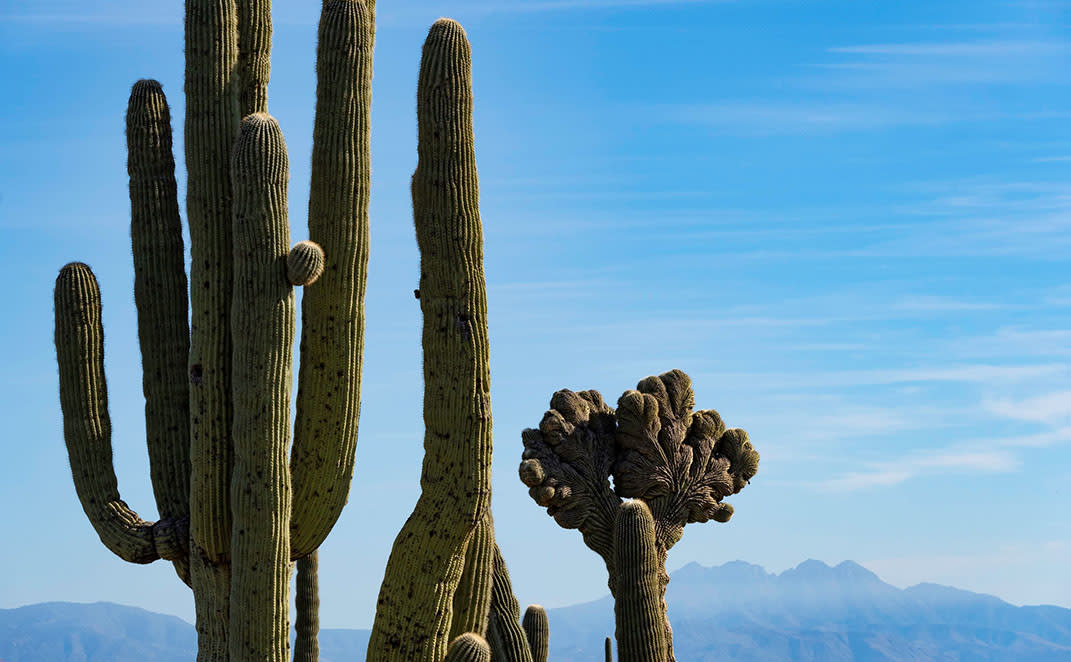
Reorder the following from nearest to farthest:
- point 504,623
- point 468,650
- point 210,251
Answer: point 468,650 < point 210,251 < point 504,623

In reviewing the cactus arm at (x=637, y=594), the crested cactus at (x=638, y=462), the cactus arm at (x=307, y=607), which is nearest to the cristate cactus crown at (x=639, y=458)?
the crested cactus at (x=638, y=462)

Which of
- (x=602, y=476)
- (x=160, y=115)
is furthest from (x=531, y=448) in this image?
(x=160, y=115)

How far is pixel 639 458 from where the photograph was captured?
43.1 feet

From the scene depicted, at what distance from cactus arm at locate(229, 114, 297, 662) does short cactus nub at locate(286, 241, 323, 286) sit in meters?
0.11

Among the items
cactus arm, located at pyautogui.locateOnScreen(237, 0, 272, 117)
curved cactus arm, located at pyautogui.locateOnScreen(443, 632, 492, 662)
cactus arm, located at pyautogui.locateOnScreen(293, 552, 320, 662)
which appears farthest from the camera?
cactus arm, located at pyautogui.locateOnScreen(293, 552, 320, 662)

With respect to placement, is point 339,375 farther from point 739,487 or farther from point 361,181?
point 739,487

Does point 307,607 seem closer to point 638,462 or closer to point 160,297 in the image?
point 638,462

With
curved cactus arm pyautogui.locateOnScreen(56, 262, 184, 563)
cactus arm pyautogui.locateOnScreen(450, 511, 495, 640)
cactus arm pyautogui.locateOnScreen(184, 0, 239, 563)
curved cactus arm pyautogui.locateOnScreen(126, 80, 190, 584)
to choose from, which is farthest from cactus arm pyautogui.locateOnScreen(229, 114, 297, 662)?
cactus arm pyautogui.locateOnScreen(450, 511, 495, 640)

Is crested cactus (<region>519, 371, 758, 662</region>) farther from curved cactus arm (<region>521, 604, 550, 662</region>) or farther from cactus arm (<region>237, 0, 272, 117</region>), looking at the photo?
cactus arm (<region>237, 0, 272, 117</region>)

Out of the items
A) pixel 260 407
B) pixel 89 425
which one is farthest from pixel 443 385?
pixel 89 425

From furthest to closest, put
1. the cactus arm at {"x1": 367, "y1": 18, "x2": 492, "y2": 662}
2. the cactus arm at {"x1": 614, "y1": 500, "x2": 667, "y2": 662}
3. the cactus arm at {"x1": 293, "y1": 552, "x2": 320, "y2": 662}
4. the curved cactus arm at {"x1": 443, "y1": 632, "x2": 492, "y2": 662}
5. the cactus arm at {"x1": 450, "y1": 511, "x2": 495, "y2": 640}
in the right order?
the cactus arm at {"x1": 293, "y1": 552, "x2": 320, "y2": 662} → the cactus arm at {"x1": 614, "y1": 500, "x2": 667, "y2": 662} → the cactus arm at {"x1": 450, "y1": 511, "x2": 495, "y2": 640} → the cactus arm at {"x1": 367, "y1": 18, "x2": 492, "y2": 662} → the curved cactus arm at {"x1": 443, "y1": 632, "x2": 492, "y2": 662}

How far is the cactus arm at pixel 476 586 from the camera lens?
9000mm

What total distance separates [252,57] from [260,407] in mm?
2484

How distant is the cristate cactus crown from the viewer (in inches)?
498
